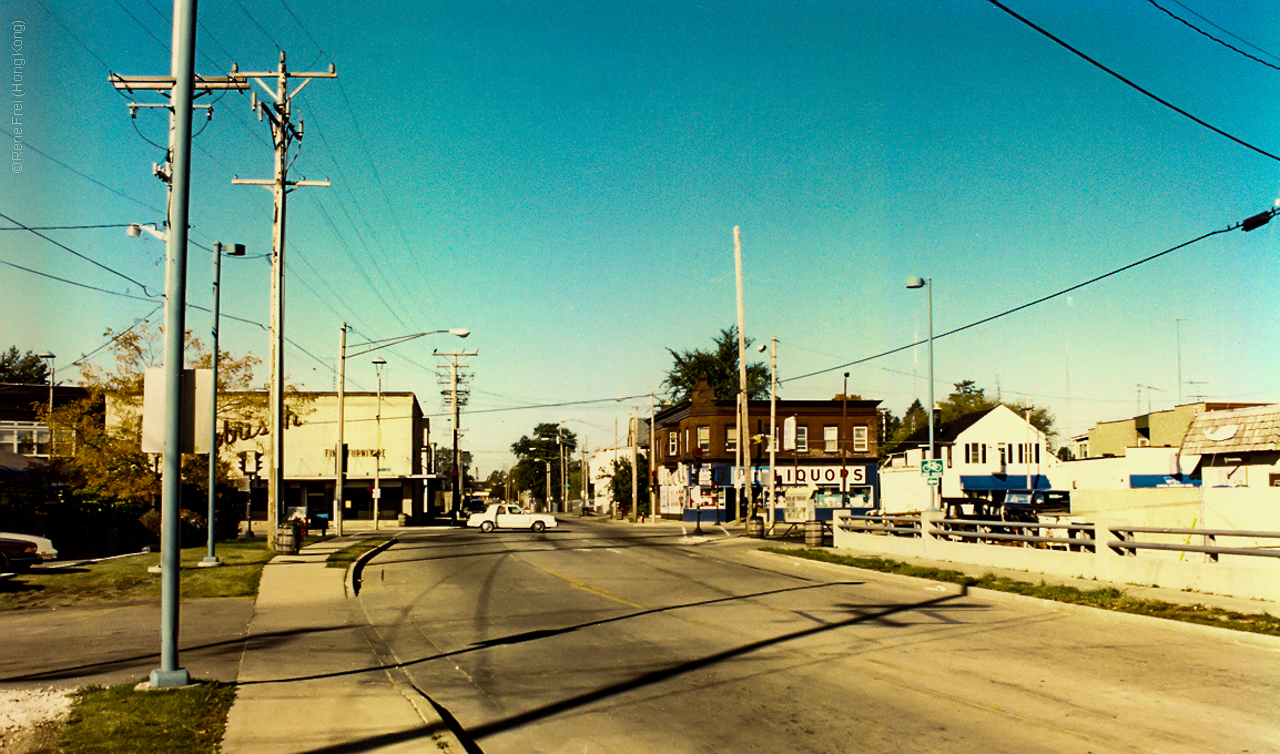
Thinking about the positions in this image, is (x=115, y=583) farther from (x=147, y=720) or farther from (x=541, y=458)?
(x=541, y=458)

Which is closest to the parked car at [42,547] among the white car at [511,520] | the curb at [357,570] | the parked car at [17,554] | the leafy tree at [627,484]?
the parked car at [17,554]

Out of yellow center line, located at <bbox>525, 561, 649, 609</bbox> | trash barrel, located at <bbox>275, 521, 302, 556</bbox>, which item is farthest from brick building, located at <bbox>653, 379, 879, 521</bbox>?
yellow center line, located at <bbox>525, 561, 649, 609</bbox>

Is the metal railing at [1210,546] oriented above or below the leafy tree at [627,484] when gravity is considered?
above

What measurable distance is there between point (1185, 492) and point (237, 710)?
21915 millimetres

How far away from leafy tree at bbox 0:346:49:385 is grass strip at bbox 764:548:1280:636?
312 feet

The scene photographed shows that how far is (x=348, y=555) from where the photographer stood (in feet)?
93.2

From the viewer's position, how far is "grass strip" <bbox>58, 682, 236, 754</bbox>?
710 centimetres

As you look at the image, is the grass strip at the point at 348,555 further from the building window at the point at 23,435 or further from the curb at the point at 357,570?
the building window at the point at 23,435

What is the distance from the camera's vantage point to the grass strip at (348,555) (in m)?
25.0

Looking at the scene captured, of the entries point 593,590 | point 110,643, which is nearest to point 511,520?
point 593,590

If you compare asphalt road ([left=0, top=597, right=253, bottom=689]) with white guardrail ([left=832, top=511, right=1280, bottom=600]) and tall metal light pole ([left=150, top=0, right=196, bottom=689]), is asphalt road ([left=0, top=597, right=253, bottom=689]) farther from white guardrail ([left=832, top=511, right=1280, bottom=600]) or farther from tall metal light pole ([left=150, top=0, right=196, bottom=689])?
white guardrail ([left=832, top=511, right=1280, bottom=600])

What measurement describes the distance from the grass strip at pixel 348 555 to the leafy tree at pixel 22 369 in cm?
7612

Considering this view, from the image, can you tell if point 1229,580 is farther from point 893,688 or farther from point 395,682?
point 395,682

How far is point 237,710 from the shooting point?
8500 millimetres
